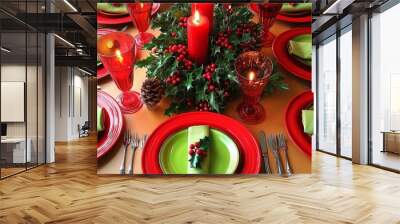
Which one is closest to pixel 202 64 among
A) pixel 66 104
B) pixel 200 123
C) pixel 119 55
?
pixel 200 123

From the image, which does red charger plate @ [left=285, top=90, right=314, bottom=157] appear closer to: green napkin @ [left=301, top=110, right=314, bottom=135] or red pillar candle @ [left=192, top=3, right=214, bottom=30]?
green napkin @ [left=301, top=110, right=314, bottom=135]

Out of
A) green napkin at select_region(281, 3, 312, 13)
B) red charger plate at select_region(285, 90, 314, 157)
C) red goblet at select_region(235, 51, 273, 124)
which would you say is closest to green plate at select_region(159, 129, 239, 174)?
red goblet at select_region(235, 51, 273, 124)

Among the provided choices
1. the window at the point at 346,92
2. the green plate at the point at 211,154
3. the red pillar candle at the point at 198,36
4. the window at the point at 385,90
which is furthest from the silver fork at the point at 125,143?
the window at the point at 346,92

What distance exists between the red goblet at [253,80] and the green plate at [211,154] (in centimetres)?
47

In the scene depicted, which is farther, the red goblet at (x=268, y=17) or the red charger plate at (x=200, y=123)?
the red goblet at (x=268, y=17)

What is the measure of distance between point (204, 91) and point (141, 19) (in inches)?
58.2

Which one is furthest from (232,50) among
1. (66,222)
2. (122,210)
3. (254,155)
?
(66,222)

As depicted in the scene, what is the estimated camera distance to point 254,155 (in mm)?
5738

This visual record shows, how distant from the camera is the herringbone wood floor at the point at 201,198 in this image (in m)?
3.61

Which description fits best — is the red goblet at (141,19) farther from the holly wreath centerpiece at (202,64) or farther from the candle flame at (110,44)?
the candle flame at (110,44)

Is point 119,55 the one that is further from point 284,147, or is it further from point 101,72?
point 284,147

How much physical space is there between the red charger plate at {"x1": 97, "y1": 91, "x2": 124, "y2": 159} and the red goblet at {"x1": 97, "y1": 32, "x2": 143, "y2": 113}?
12cm

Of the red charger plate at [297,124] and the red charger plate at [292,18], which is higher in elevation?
the red charger plate at [292,18]

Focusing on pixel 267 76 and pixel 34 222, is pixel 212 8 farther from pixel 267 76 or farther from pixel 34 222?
pixel 34 222
